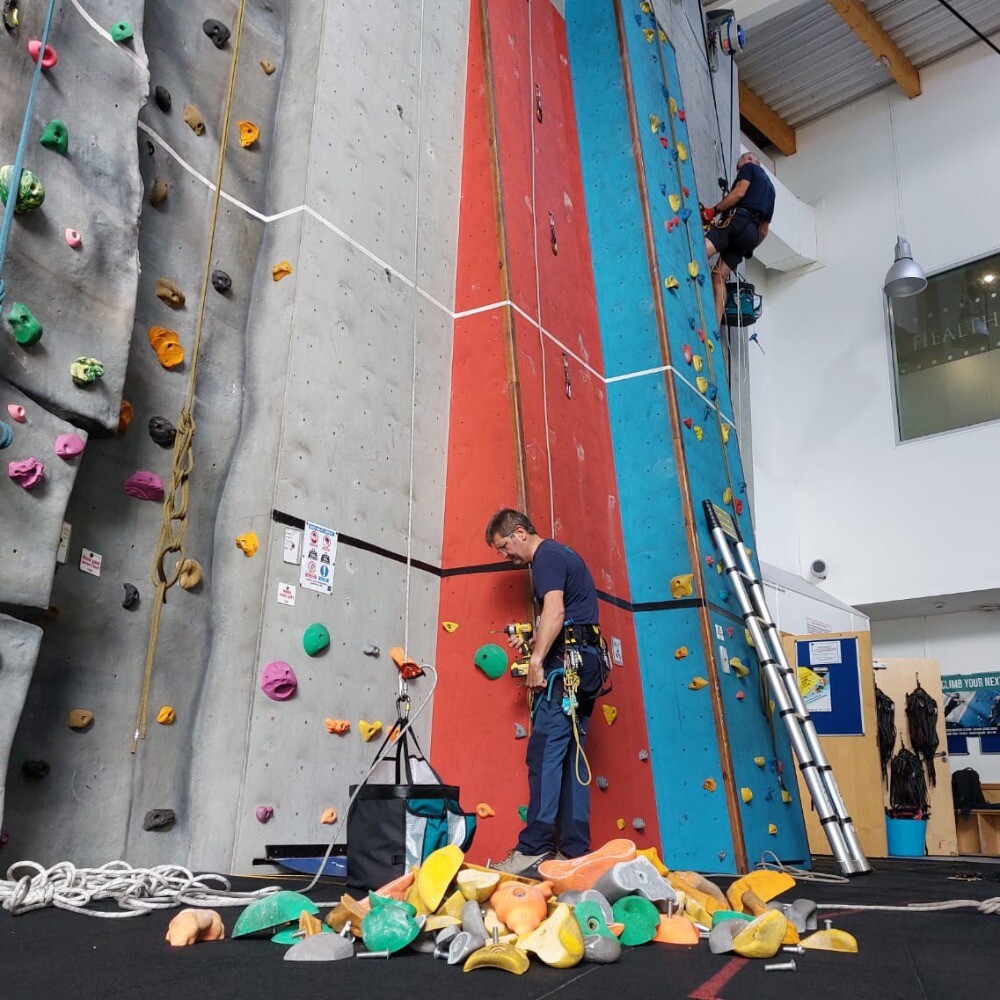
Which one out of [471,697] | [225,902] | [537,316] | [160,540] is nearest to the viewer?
[225,902]

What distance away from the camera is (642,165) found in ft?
18.1

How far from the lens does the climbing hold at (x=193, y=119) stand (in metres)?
3.38

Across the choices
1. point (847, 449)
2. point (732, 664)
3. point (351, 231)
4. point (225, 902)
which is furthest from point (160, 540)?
point (847, 449)

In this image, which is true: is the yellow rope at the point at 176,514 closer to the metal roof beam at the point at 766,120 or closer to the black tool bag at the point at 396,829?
the black tool bag at the point at 396,829

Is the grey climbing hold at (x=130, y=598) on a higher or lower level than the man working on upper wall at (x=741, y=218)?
lower

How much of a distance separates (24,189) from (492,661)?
221 cm

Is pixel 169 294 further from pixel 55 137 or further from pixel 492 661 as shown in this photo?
pixel 492 661

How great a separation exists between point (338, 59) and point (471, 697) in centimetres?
266

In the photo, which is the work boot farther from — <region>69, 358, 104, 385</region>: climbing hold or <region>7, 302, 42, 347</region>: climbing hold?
<region>7, 302, 42, 347</region>: climbing hold

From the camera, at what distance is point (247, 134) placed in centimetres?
362

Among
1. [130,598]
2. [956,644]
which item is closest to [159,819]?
[130,598]

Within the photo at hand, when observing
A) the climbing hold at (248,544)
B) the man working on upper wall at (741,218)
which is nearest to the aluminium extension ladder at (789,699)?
the man working on upper wall at (741,218)

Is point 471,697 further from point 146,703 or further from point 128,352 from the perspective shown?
point 128,352

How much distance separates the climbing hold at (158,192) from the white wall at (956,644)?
350 inches
